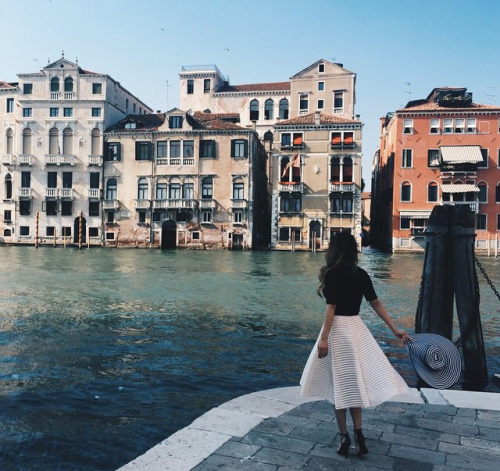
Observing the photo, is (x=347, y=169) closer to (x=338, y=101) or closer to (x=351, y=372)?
(x=338, y=101)

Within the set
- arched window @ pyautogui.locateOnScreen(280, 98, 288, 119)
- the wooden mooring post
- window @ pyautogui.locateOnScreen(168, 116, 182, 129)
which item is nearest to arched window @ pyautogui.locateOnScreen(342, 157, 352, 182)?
arched window @ pyautogui.locateOnScreen(280, 98, 288, 119)

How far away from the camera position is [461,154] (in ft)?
124

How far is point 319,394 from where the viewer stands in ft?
12.5

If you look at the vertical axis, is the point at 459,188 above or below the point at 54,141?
below

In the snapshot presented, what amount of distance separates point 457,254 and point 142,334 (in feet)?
18.9

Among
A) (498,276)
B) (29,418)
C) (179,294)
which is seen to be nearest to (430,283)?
(29,418)

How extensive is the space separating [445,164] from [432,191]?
2.29m

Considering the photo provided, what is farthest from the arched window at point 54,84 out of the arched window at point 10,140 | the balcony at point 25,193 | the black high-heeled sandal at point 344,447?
the black high-heeled sandal at point 344,447

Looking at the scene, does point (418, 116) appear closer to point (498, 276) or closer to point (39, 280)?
point (498, 276)

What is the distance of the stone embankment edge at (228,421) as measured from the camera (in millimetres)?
3566

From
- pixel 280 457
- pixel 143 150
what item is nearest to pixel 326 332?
pixel 280 457

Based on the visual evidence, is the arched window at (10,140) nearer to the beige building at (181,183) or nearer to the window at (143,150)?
the beige building at (181,183)

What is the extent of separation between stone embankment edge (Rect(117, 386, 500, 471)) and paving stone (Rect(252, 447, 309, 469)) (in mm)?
350

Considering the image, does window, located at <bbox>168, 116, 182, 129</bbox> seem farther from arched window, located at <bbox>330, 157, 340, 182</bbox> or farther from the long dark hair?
the long dark hair
